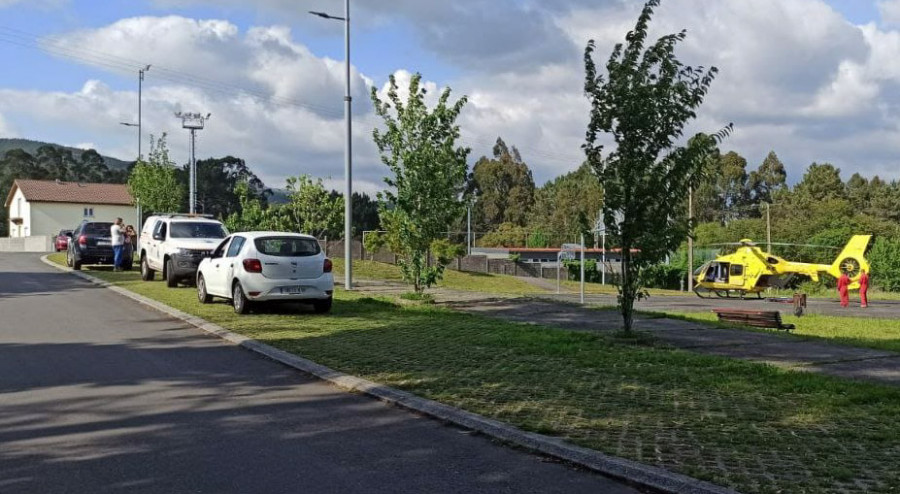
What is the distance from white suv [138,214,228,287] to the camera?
20.8 metres

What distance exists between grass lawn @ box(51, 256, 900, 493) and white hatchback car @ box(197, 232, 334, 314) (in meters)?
1.54

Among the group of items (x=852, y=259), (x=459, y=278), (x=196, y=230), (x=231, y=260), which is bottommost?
(x=459, y=278)

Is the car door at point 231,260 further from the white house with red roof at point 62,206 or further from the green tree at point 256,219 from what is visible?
the white house with red roof at point 62,206

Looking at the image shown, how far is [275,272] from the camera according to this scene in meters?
15.0

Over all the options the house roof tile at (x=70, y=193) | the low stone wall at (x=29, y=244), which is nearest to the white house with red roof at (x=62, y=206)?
the house roof tile at (x=70, y=193)

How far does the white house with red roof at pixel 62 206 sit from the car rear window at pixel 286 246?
71.4m

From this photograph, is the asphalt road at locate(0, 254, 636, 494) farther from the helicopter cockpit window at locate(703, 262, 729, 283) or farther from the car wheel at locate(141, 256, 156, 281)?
the helicopter cockpit window at locate(703, 262, 729, 283)

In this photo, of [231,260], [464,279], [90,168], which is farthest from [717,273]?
[90,168]

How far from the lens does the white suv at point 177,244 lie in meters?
20.8

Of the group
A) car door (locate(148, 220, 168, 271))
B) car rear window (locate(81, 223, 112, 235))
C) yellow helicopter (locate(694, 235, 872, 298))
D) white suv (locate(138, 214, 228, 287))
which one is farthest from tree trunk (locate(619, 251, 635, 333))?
yellow helicopter (locate(694, 235, 872, 298))

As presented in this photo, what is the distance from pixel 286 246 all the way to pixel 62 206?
7867cm

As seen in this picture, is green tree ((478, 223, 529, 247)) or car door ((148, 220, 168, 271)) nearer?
car door ((148, 220, 168, 271))

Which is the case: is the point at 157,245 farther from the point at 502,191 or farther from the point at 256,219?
the point at 502,191

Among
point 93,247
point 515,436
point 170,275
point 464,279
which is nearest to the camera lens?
point 515,436
